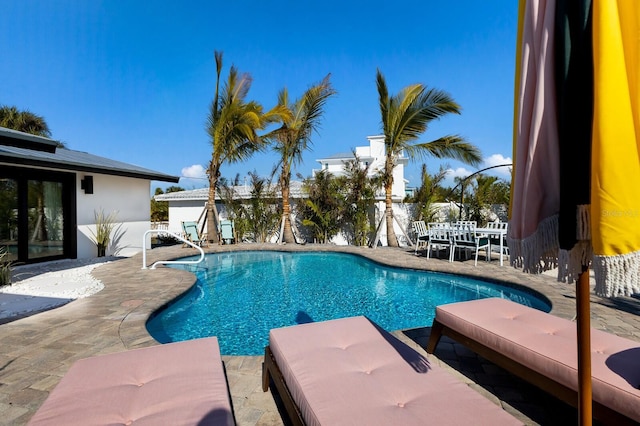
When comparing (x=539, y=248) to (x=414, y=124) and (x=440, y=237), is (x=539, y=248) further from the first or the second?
(x=414, y=124)

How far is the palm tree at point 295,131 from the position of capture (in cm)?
1338

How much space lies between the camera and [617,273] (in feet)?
3.65

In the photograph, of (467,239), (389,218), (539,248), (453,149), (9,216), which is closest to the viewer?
(539,248)

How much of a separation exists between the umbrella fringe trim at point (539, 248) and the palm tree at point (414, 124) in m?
11.8

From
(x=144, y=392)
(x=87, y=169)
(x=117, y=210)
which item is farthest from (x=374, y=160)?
(x=144, y=392)

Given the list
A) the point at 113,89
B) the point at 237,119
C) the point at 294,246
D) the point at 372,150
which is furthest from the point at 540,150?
the point at 372,150

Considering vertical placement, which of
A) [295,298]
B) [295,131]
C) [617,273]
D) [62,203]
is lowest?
[295,298]

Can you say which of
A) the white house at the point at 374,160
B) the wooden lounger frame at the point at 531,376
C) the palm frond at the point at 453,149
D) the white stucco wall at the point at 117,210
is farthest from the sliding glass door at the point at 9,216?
the white house at the point at 374,160

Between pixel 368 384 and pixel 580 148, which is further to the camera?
pixel 368 384

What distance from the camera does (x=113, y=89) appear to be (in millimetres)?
16703

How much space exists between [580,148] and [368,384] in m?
1.73

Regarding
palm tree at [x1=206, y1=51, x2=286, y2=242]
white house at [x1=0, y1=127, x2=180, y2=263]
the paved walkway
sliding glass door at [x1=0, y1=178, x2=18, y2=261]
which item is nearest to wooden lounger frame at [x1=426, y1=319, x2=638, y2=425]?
the paved walkway

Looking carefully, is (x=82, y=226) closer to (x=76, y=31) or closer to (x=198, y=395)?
(x=76, y=31)

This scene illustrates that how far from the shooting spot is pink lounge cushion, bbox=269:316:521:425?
1.70 meters
